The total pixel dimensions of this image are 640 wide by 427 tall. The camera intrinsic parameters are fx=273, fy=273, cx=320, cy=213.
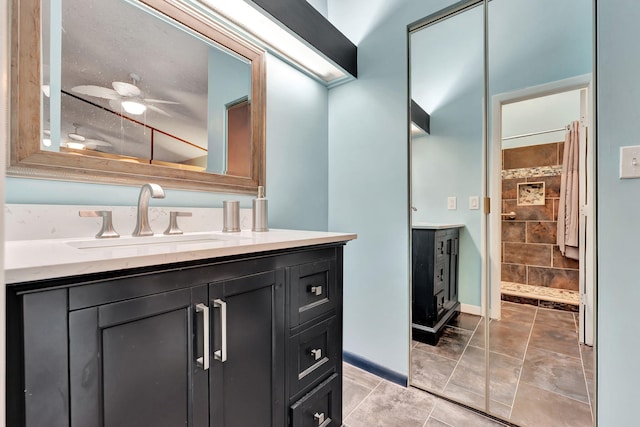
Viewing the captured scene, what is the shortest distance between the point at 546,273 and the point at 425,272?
1.82ft

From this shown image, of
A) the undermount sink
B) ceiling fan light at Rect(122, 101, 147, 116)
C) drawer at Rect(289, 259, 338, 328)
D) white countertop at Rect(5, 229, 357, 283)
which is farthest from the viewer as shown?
ceiling fan light at Rect(122, 101, 147, 116)

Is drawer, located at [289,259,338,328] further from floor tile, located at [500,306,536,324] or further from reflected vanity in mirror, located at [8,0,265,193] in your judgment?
floor tile, located at [500,306,536,324]

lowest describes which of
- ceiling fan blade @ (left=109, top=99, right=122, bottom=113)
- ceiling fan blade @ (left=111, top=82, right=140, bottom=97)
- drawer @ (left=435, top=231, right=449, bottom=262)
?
drawer @ (left=435, top=231, right=449, bottom=262)

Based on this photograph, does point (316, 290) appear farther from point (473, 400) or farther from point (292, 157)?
point (473, 400)

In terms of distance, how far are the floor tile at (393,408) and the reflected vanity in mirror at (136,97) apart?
4.30 ft

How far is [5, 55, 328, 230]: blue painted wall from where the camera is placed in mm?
1606

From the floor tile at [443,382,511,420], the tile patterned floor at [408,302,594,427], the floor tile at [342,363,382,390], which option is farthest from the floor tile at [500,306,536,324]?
the floor tile at [342,363,382,390]

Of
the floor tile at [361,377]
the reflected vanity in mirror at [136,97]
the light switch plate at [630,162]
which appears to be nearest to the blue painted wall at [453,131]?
the light switch plate at [630,162]

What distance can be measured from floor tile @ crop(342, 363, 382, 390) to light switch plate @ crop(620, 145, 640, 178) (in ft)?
5.17

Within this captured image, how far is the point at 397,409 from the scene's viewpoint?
144 cm

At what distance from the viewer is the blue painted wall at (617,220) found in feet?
3.41

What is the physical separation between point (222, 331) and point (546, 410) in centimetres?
155

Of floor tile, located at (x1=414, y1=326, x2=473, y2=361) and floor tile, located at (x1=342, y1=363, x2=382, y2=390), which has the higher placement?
floor tile, located at (x1=414, y1=326, x2=473, y2=361)

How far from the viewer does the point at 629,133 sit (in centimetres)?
105
